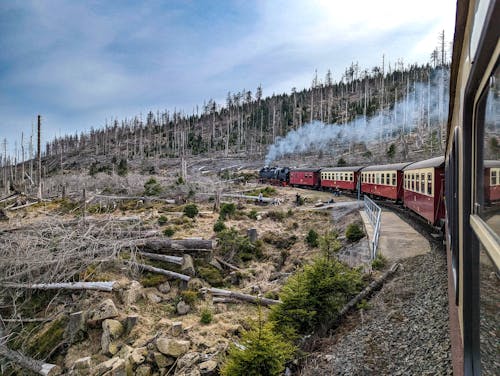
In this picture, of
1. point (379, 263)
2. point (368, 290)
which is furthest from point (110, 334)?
point (379, 263)

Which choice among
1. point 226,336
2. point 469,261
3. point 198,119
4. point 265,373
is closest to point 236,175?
point 226,336

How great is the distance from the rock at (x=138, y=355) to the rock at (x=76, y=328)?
1.95 m

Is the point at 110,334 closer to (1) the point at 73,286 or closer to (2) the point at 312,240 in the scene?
(1) the point at 73,286

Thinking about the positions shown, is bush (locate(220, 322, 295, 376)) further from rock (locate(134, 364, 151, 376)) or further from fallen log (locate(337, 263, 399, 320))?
rock (locate(134, 364, 151, 376))

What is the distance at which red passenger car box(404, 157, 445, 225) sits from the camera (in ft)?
31.9

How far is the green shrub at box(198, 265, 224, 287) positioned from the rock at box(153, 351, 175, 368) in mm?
4693

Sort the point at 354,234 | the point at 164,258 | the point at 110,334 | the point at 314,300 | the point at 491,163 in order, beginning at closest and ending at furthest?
the point at 491,163 < the point at 314,300 < the point at 110,334 < the point at 164,258 < the point at 354,234

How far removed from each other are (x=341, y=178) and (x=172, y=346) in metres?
21.5

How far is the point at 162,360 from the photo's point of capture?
8.16m

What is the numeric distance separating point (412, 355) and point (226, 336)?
547 centimetres

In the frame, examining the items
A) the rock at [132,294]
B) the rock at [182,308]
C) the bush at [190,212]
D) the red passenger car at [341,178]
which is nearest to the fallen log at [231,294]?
the rock at [182,308]

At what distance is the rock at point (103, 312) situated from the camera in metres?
9.53

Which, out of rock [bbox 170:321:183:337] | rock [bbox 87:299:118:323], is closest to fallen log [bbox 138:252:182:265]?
rock [bbox 87:299:118:323]

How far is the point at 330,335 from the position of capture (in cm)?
696
